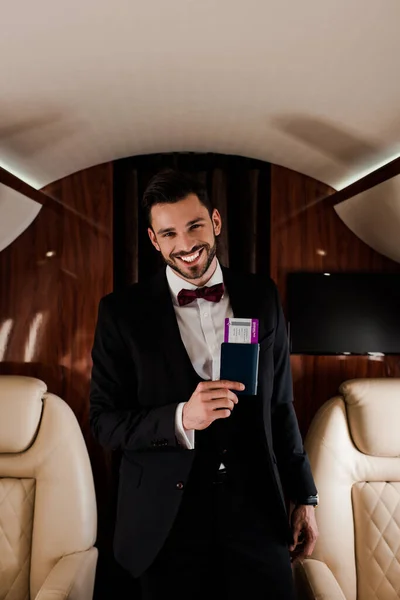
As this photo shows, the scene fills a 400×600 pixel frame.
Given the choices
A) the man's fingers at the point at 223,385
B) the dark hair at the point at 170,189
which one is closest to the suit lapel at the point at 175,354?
the man's fingers at the point at 223,385

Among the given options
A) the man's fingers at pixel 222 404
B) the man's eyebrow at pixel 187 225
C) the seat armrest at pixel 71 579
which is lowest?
the seat armrest at pixel 71 579

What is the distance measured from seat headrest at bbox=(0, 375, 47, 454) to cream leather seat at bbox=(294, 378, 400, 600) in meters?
1.07

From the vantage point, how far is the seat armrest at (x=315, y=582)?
5.19 feet

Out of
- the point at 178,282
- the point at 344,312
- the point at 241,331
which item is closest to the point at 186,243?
the point at 178,282

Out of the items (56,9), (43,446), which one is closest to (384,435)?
(43,446)

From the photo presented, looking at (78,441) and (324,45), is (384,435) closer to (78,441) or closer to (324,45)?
(78,441)

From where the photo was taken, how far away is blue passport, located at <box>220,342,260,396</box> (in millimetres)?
1287

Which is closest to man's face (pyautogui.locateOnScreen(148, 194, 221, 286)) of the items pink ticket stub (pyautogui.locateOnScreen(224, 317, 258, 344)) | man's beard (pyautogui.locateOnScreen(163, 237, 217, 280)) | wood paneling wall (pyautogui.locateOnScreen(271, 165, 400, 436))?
man's beard (pyautogui.locateOnScreen(163, 237, 217, 280))

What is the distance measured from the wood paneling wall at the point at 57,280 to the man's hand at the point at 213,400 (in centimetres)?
117

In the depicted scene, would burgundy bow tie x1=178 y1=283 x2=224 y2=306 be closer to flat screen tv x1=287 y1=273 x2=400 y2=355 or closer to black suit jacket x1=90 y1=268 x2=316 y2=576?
black suit jacket x1=90 y1=268 x2=316 y2=576

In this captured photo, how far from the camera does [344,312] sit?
234 centimetres

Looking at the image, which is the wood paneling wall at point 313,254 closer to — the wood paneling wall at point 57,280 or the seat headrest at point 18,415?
the wood paneling wall at point 57,280

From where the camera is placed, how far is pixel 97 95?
1.67 metres

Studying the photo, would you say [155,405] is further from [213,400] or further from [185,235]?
[185,235]
